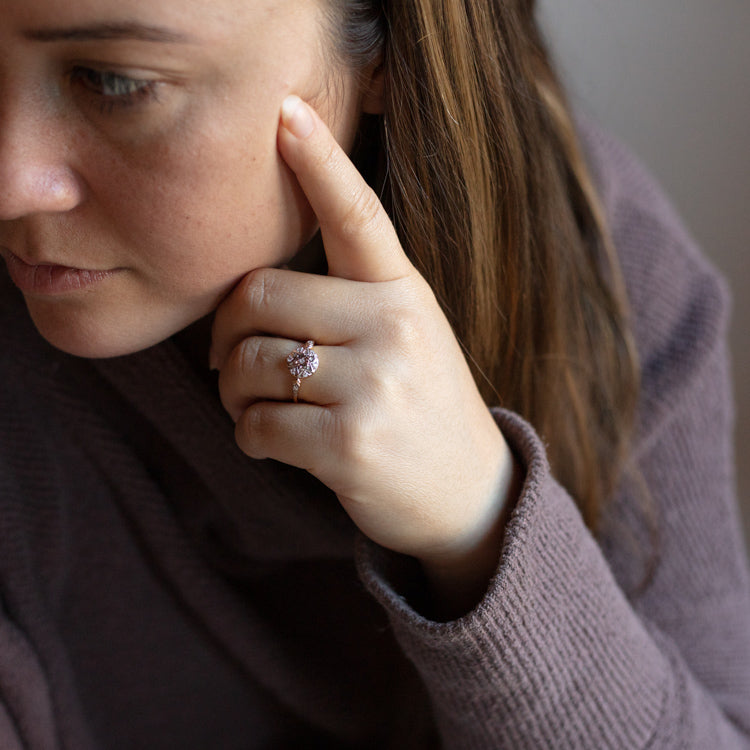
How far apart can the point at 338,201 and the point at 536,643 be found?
0.40 meters

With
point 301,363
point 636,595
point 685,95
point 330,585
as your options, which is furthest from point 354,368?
point 685,95

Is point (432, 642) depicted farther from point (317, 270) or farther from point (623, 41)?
point (623, 41)

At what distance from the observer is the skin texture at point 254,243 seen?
543 millimetres

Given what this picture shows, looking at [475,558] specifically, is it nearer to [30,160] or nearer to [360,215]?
[360,215]

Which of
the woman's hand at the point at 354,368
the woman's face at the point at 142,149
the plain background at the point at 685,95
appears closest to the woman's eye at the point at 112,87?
the woman's face at the point at 142,149

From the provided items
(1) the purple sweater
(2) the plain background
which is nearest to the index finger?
(1) the purple sweater

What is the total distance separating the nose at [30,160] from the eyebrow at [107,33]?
2.1 inches

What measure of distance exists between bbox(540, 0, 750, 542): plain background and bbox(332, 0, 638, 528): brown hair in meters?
0.50

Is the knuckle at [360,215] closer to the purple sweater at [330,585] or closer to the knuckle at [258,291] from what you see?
the knuckle at [258,291]

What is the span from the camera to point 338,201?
0.63m

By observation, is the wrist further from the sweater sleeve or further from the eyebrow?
the eyebrow

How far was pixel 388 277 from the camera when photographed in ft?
2.17

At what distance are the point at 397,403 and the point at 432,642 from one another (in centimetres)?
20

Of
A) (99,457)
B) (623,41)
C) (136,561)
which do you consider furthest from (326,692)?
(623,41)
